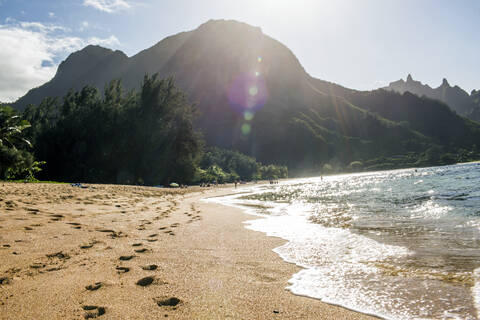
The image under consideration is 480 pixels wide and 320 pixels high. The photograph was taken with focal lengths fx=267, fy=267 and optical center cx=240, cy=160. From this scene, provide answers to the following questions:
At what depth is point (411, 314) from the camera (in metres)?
3.54

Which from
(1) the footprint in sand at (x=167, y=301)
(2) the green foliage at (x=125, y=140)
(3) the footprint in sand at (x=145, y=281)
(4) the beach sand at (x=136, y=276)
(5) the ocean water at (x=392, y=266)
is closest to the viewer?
(4) the beach sand at (x=136, y=276)

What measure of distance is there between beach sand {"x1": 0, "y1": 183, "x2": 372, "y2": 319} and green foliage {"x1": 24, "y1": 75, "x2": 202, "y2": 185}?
135 ft

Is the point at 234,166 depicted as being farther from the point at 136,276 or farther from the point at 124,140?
the point at 136,276

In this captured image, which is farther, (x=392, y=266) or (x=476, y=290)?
(x=392, y=266)

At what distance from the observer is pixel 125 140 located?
4722 centimetres

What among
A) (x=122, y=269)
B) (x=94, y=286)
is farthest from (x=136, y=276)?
(x=94, y=286)

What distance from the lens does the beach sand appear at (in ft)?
11.0

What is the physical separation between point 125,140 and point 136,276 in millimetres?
46832

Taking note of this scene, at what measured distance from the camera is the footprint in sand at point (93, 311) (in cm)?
309

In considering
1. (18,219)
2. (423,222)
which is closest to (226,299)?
(18,219)

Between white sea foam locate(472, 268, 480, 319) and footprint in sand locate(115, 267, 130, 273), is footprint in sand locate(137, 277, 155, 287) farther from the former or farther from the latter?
white sea foam locate(472, 268, 480, 319)

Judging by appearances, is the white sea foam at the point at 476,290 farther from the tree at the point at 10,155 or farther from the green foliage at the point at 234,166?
the green foliage at the point at 234,166

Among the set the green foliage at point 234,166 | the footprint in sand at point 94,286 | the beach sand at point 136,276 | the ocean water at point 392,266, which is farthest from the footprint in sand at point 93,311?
the green foliage at point 234,166

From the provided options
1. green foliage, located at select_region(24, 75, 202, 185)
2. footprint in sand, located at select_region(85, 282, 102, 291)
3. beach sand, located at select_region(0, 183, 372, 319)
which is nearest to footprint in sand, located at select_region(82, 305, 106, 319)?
beach sand, located at select_region(0, 183, 372, 319)
